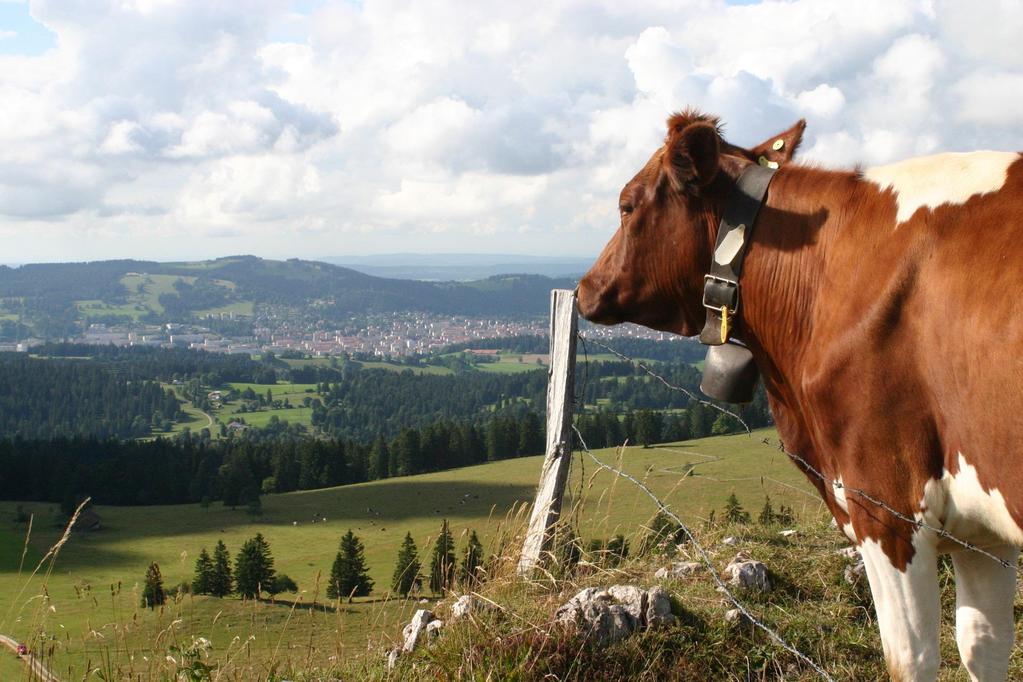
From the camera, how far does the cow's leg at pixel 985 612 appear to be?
3.18 metres

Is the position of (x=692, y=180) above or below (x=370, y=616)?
above

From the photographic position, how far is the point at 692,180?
11.5 ft

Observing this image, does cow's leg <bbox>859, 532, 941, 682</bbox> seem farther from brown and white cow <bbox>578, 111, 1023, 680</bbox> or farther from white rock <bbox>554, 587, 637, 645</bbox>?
white rock <bbox>554, 587, 637, 645</bbox>

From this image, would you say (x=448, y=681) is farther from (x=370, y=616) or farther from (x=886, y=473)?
(x=886, y=473)

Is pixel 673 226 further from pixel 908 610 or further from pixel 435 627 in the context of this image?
pixel 435 627

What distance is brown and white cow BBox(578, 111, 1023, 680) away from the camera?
8.40 ft

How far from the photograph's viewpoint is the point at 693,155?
11.3 ft

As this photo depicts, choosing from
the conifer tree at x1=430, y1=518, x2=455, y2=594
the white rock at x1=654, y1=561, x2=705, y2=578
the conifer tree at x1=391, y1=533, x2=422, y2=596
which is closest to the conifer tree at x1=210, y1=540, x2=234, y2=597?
the conifer tree at x1=391, y1=533, x2=422, y2=596

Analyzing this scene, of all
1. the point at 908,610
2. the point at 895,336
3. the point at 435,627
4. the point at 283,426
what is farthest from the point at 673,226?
the point at 283,426

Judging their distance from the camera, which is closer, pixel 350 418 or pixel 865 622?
pixel 865 622

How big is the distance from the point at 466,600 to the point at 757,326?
2283 mm

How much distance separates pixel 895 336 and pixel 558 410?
11.5 ft

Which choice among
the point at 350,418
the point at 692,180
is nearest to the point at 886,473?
A: the point at 692,180

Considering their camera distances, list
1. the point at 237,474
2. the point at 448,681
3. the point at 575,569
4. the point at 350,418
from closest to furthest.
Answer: the point at 448,681 → the point at 575,569 → the point at 237,474 → the point at 350,418
